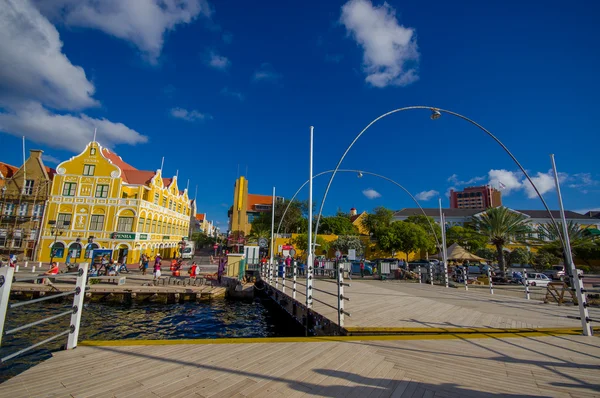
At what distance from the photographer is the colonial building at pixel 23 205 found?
107 feet

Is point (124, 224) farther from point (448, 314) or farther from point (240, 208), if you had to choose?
point (448, 314)

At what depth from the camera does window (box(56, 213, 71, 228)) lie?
3303 centimetres

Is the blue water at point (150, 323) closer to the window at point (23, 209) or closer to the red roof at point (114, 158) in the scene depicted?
the window at point (23, 209)

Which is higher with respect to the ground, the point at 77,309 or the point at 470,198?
the point at 470,198

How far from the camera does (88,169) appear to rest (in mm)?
34406

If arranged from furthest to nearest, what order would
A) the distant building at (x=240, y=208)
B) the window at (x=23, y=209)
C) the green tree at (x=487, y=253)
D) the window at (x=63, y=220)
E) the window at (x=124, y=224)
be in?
1. the distant building at (x=240, y=208)
2. the green tree at (x=487, y=253)
3. the window at (x=124, y=224)
4. the window at (x=23, y=209)
5. the window at (x=63, y=220)

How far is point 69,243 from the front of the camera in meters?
32.8

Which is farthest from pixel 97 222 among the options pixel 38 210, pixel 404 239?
pixel 404 239

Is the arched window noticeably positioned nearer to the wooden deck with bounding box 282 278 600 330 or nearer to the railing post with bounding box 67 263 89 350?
the wooden deck with bounding box 282 278 600 330

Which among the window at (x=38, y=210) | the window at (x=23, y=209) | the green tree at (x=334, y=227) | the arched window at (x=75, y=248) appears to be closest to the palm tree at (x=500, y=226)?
the green tree at (x=334, y=227)

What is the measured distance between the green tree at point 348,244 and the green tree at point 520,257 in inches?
882

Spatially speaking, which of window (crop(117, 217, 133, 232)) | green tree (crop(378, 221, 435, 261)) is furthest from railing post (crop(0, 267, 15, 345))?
green tree (crop(378, 221, 435, 261))

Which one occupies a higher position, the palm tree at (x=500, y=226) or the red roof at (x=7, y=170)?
the red roof at (x=7, y=170)

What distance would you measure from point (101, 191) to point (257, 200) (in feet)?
149
